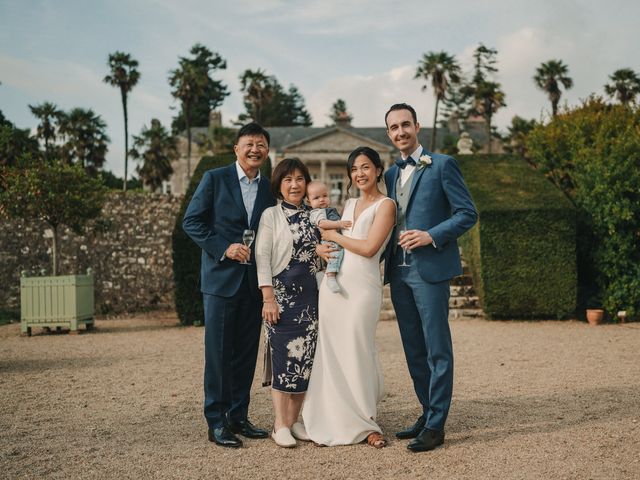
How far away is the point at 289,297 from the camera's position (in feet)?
13.6

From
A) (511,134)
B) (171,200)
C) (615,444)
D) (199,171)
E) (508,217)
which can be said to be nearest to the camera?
(615,444)

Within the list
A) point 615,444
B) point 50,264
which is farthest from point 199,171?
point 615,444

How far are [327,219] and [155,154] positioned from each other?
102 ft

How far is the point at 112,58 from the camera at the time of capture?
3478 centimetres

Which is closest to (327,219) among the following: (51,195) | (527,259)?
(527,259)

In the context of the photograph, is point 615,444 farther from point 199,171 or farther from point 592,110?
point 592,110

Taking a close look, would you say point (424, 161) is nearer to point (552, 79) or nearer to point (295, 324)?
point (295, 324)

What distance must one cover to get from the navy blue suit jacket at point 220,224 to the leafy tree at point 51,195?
25.2 ft

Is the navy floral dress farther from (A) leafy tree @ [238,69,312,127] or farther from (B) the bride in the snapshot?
(A) leafy tree @ [238,69,312,127]

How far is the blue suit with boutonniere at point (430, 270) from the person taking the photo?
4.02 m

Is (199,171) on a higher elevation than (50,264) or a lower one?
higher

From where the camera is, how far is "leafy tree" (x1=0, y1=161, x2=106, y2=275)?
1095cm

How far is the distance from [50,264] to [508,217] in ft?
33.8

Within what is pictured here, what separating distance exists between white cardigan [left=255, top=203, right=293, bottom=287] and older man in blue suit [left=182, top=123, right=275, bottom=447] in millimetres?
117
